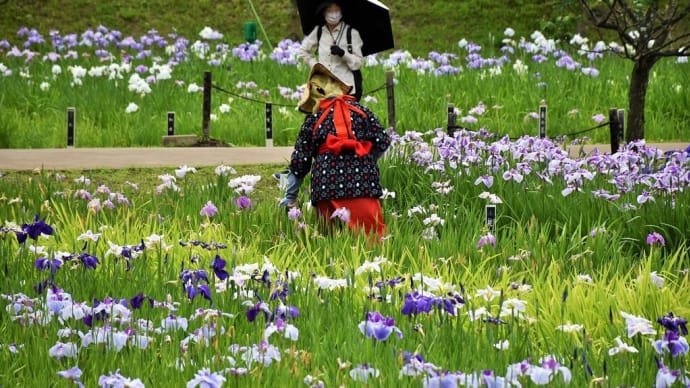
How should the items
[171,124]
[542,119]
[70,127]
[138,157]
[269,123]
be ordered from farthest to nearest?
1. [171,124]
2. [269,123]
3. [70,127]
4. [542,119]
5. [138,157]

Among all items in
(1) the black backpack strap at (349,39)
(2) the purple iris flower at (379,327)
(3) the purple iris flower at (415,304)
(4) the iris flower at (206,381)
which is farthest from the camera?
(1) the black backpack strap at (349,39)

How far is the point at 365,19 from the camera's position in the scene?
27.5 feet

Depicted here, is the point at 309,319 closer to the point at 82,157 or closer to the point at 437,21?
the point at 82,157

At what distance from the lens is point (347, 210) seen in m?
6.63

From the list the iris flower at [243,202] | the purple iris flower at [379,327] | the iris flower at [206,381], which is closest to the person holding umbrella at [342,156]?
the iris flower at [243,202]

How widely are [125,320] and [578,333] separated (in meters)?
1.79

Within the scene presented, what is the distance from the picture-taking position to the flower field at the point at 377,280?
12.2 ft

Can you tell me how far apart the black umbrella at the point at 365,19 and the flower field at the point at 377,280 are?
0.77 metres

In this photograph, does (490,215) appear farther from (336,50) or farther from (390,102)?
(390,102)

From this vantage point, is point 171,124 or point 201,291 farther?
point 171,124

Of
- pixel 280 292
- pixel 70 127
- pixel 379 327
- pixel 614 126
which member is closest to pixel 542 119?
pixel 614 126

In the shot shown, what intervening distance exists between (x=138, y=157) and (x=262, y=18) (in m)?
12.3

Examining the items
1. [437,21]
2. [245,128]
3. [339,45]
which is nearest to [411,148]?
[339,45]

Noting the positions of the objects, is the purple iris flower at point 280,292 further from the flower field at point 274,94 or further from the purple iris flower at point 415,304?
the flower field at point 274,94
